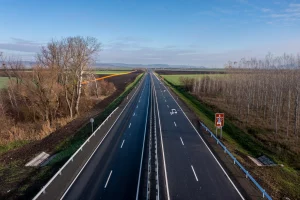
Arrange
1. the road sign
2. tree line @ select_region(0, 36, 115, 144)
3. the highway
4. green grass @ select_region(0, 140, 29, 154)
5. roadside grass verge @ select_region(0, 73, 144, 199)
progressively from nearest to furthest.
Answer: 1. the highway
2. roadside grass verge @ select_region(0, 73, 144, 199)
3. green grass @ select_region(0, 140, 29, 154)
4. the road sign
5. tree line @ select_region(0, 36, 115, 144)

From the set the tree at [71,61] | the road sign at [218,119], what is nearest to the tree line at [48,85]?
the tree at [71,61]

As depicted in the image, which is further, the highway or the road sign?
the road sign

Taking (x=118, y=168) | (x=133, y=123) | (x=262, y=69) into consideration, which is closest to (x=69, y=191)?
(x=118, y=168)

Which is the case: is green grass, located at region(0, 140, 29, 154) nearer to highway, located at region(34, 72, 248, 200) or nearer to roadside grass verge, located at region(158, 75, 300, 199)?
highway, located at region(34, 72, 248, 200)

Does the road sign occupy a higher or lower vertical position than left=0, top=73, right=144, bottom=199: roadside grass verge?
higher

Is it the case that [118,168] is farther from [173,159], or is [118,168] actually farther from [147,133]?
[147,133]

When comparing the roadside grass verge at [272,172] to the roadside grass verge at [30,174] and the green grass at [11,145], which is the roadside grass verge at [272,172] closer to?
the roadside grass verge at [30,174]

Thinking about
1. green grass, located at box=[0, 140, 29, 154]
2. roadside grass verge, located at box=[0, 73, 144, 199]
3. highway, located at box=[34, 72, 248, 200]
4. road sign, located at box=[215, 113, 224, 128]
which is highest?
road sign, located at box=[215, 113, 224, 128]

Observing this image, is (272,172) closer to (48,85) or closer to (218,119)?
(218,119)

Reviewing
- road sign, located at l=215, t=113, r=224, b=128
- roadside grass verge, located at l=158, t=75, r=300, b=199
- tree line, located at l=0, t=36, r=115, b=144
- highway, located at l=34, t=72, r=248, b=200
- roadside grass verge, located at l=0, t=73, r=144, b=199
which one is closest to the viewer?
highway, located at l=34, t=72, r=248, b=200

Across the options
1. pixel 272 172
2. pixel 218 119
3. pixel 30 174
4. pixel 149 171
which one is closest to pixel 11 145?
pixel 30 174

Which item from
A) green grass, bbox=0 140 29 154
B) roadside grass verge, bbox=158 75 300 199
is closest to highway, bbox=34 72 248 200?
roadside grass verge, bbox=158 75 300 199
